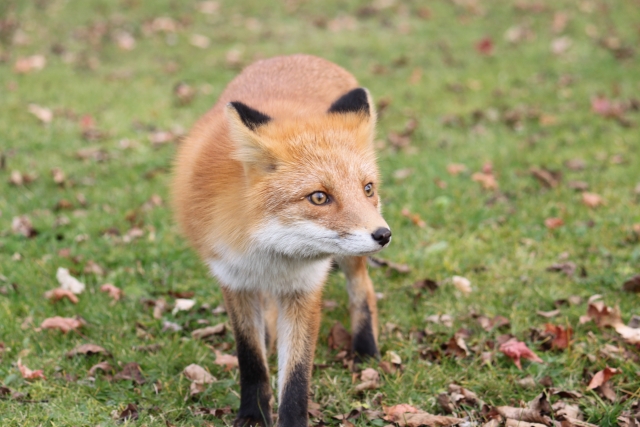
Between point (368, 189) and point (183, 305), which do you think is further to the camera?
point (183, 305)

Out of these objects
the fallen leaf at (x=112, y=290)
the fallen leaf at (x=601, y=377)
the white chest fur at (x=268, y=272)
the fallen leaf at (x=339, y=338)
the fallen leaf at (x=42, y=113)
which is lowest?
the fallen leaf at (x=42, y=113)

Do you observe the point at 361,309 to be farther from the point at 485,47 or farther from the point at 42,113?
the point at 485,47

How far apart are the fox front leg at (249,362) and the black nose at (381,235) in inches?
47.2

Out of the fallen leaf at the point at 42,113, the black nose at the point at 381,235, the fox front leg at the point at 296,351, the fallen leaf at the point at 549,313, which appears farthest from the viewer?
the fallen leaf at the point at 42,113

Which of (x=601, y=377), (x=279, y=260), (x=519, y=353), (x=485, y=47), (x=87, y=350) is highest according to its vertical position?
(x=279, y=260)

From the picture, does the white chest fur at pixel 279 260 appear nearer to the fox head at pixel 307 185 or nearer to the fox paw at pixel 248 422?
the fox head at pixel 307 185

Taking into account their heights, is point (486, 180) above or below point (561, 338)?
below

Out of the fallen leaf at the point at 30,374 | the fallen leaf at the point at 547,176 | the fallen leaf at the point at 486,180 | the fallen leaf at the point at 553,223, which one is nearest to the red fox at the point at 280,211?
the fallen leaf at the point at 30,374

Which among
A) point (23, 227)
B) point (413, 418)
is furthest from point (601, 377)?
point (23, 227)

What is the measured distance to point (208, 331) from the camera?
17.0ft

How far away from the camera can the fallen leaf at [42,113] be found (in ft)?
32.5

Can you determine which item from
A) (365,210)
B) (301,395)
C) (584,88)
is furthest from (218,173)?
(584,88)

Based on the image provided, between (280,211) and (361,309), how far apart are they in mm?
1754

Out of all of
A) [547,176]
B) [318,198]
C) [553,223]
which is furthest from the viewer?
[547,176]
